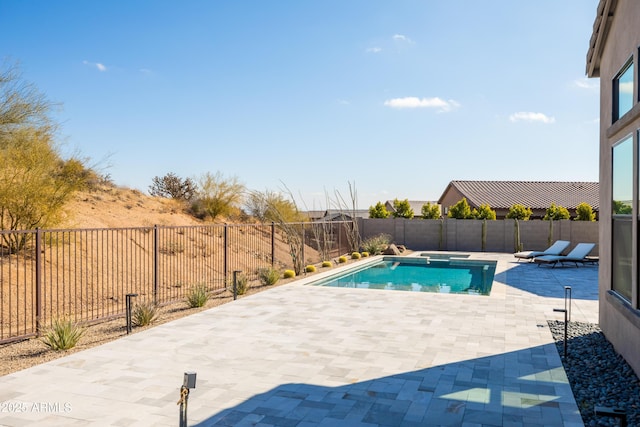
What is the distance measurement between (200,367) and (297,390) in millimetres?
1243

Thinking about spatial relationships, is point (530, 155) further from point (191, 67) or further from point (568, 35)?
point (191, 67)

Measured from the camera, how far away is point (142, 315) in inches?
276

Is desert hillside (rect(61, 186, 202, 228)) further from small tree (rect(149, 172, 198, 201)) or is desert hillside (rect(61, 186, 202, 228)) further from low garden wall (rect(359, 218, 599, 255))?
low garden wall (rect(359, 218, 599, 255))

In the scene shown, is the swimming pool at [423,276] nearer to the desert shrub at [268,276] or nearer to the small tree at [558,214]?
the desert shrub at [268,276]

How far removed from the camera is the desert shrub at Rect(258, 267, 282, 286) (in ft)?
36.8

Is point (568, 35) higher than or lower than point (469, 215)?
higher

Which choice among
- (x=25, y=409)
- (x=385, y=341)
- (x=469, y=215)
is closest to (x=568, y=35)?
(x=385, y=341)

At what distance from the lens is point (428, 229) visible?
22.1 m

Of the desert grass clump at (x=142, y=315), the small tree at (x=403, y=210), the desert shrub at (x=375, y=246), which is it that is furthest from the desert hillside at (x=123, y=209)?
the small tree at (x=403, y=210)

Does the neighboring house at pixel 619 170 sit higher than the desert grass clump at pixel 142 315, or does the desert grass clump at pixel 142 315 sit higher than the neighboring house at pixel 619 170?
the neighboring house at pixel 619 170

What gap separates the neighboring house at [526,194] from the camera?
96.9 ft

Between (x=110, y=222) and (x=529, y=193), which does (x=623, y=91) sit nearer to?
(x=110, y=222)

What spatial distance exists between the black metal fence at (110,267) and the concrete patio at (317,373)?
2032mm

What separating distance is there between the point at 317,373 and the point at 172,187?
22.1 m
